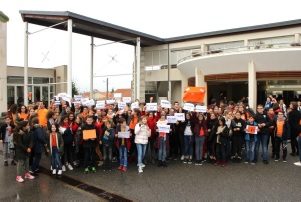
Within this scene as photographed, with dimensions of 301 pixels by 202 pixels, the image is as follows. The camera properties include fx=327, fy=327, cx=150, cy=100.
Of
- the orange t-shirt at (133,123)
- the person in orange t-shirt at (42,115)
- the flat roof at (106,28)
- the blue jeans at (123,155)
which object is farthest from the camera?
the flat roof at (106,28)

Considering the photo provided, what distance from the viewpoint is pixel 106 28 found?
2680 cm

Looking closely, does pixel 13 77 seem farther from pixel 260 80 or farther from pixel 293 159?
pixel 293 159

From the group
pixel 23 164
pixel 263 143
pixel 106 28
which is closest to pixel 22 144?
pixel 23 164

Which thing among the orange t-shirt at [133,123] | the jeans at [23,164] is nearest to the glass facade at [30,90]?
the orange t-shirt at [133,123]

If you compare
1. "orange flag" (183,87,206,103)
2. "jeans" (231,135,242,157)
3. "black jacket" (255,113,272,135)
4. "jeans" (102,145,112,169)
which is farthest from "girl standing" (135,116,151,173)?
"orange flag" (183,87,206,103)

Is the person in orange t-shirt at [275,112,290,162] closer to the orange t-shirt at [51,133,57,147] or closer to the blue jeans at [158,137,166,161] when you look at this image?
the blue jeans at [158,137,166,161]

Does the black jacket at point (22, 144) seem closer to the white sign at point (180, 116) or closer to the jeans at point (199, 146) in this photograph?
the white sign at point (180, 116)

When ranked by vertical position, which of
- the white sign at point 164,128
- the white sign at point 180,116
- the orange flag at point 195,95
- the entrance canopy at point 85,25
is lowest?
the white sign at point 164,128

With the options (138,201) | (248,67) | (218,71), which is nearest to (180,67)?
(218,71)

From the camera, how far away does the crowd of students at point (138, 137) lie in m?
9.41

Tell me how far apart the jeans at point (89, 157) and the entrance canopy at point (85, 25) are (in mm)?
15070

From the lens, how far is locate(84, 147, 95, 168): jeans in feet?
31.6

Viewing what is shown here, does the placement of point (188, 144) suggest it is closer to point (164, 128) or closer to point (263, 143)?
point (164, 128)

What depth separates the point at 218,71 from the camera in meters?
27.3
